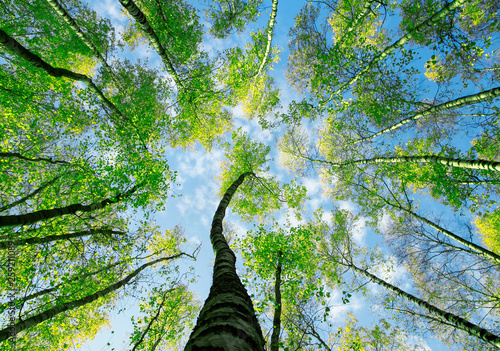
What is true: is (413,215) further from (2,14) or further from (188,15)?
(2,14)

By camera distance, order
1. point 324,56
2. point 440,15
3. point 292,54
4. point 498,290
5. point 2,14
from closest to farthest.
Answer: point 440,15 → point 324,56 → point 2,14 → point 498,290 → point 292,54

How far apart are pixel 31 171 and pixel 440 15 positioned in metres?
15.0

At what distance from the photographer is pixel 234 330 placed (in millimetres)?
1822

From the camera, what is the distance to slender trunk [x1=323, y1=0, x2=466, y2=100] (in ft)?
17.7

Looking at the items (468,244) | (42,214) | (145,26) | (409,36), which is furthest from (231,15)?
(468,244)

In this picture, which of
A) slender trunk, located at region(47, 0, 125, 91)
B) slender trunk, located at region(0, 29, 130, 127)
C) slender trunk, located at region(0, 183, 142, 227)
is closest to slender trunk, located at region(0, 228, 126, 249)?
slender trunk, located at region(0, 183, 142, 227)

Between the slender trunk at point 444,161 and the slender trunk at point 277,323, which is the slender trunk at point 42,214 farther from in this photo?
the slender trunk at point 444,161

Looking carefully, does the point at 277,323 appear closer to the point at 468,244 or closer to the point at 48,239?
the point at 48,239

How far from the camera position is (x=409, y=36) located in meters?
6.49

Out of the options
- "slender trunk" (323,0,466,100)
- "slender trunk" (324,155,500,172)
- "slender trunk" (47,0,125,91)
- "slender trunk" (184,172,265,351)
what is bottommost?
"slender trunk" (184,172,265,351)

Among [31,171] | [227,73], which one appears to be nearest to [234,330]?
[31,171]

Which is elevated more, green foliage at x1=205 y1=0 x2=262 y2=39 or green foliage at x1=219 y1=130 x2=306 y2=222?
green foliage at x1=205 y1=0 x2=262 y2=39

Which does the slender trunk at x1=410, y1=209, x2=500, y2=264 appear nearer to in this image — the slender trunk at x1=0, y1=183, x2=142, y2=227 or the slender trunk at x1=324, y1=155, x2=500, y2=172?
the slender trunk at x1=324, y1=155, x2=500, y2=172

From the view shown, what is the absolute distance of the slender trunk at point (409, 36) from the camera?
17.7ft
